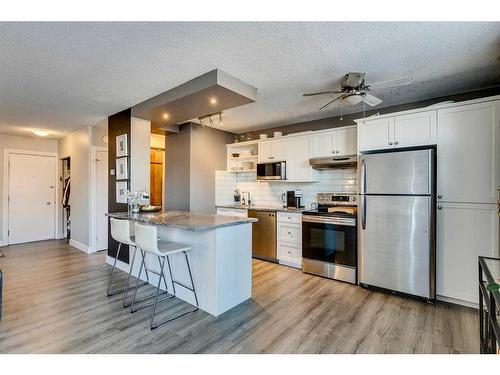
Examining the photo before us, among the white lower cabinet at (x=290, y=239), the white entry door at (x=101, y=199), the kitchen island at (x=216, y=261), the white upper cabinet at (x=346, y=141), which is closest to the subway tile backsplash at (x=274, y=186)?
the white upper cabinet at (x=346, y=141)

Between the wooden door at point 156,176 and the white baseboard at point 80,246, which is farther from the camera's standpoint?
the wooden door at point 156,176

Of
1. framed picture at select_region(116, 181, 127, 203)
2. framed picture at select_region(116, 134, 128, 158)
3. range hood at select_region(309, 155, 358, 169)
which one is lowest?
framed picture at select_region(116, 181, 127, 203)

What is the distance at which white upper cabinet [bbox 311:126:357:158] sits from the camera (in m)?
3.77

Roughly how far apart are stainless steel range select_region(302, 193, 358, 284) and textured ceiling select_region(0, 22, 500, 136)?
156cm

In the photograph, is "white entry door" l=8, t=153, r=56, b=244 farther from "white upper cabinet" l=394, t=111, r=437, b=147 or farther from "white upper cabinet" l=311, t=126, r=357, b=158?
"white upper cabinet" l=394, t=111, r=437, b=147

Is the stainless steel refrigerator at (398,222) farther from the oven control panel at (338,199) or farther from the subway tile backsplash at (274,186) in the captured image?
the subway tile backsplash at (274,186)

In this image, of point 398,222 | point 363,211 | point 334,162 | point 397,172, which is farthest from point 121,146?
point 398,222

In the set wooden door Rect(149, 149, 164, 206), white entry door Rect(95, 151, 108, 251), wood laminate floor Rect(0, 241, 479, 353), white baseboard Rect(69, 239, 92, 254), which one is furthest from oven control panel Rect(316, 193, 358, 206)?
white baseboard Rect(69, 239, 92, 254)

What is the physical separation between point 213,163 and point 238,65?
281cm

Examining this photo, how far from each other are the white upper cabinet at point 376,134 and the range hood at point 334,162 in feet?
1.39

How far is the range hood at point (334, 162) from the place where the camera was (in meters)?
3.74
